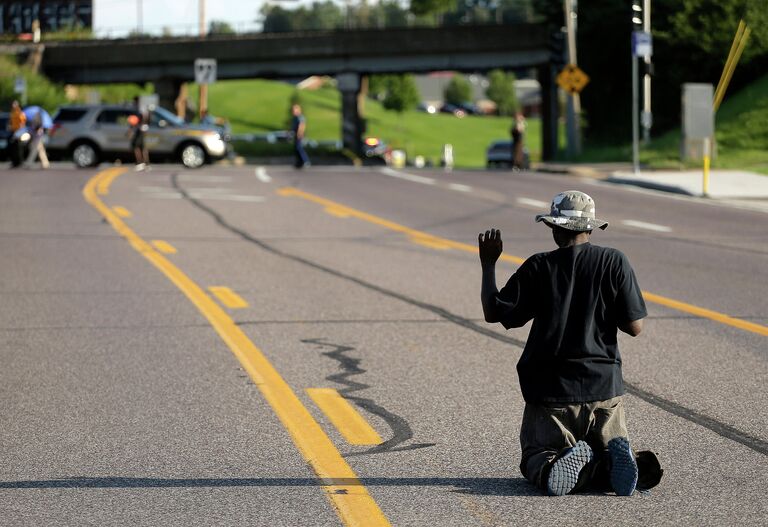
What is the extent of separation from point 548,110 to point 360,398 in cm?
6492

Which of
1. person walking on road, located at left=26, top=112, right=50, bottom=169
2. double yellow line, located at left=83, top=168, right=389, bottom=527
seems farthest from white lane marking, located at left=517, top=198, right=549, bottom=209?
person walking on road, located at left=26, top=112, right=50, bottom=169

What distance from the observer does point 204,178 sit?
33.0 meters

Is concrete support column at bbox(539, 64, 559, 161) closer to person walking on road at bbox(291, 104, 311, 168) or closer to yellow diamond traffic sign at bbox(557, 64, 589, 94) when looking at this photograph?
yellow diamond traffic sign at bbox(557, 64, 589, 94)

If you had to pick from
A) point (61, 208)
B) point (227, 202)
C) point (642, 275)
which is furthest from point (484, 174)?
point (642, 275)

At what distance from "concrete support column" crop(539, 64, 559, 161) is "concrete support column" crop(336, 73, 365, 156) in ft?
35.1

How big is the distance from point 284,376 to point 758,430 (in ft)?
10.3

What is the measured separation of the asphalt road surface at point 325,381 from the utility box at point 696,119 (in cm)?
1506

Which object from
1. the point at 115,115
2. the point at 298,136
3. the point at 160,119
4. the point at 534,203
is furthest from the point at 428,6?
the point at 534,203

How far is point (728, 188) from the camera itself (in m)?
28.8

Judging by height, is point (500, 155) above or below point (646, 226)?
below

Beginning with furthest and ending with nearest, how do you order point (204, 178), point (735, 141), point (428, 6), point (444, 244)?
point (428, 6)
point (735, 141)
point (204, 178)
point (444, 244)

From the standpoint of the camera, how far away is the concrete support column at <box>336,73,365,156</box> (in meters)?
77.4

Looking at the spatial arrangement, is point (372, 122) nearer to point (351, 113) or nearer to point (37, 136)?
point (351, 113)

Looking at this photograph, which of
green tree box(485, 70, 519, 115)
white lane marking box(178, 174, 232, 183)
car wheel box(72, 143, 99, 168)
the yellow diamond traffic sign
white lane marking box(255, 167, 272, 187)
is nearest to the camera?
white lane marking box(178, 174, 232, 183)
